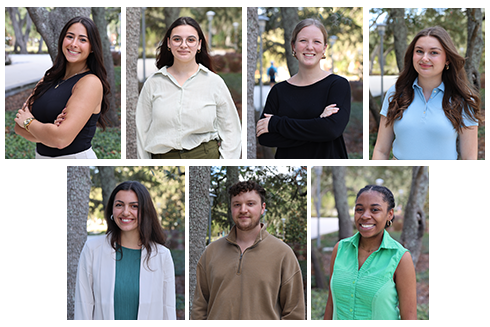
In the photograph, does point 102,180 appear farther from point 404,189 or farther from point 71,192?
point 404,189

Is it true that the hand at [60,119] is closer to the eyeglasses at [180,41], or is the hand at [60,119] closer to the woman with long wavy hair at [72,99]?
the woman with long wavy hair at [72,99]

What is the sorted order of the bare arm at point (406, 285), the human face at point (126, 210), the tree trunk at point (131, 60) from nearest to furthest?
the bare arm at point (406, 285)
the human face at point (126, 210)
the tree trunk at point (131, 60)

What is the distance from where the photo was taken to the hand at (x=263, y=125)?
13.8ft

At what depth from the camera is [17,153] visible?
5.38 m

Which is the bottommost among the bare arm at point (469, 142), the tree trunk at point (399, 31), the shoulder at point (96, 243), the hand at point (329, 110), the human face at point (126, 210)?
the shoulder at point (96, 243)

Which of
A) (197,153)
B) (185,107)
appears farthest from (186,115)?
(197,153)

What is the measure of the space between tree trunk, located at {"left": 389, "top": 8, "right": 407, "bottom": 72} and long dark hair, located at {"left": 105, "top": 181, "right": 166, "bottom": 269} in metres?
2.77

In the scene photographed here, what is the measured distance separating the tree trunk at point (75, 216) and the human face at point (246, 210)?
1625mm

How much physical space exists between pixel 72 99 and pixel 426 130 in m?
3.00

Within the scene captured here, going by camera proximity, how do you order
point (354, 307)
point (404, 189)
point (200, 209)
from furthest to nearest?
1. point (404, 189)
2. point (200, 209)
3. point (354, 307)

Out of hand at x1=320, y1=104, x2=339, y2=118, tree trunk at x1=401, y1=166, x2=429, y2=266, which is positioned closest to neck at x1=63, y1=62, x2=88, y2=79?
hand at x1=320, y1=104, x2=339, y2=118

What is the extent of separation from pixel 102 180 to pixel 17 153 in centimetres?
98

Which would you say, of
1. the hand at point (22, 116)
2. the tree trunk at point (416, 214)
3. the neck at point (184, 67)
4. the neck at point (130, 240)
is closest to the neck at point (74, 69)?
the hand at point (22, 116)
